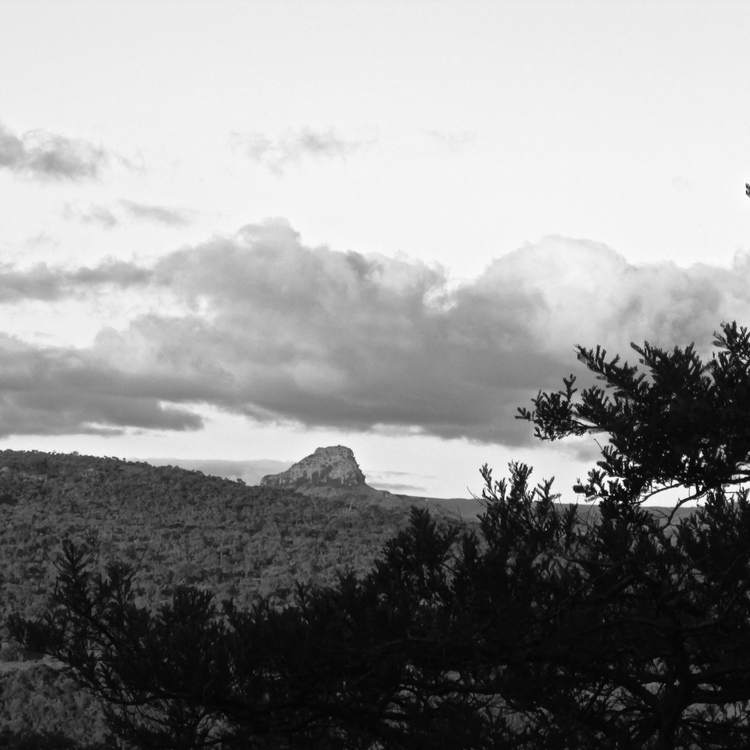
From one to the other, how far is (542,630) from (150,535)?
29168 mm

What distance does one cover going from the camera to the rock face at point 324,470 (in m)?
87.2

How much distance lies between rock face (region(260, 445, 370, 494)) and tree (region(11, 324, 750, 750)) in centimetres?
7741

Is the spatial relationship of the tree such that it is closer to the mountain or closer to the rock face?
the mountain

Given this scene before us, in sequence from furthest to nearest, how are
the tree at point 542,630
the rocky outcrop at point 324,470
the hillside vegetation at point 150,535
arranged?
the rocky outcrop at point 324,470 < the hillside vegetation at point 150,535 < the tree at point 542,630

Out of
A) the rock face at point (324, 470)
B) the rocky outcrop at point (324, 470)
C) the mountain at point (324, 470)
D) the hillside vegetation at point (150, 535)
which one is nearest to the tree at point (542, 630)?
the hillside vegetation at point (150, 535)

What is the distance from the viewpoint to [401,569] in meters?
8.88

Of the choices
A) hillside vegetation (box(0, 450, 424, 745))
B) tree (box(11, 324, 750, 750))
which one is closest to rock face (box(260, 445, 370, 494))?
hillside vegetation (box(0, 450, 424, 745))

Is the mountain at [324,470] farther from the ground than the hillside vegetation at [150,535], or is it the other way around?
the mountain at [324,470]

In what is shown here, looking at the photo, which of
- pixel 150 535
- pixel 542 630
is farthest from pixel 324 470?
pixel 542 630

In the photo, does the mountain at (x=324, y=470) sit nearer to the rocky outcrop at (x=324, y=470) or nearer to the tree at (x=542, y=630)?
the rocky outcrop at (x=324, y=470)

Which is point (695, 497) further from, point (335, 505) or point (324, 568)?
point (335, 505)

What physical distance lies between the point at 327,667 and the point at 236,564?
24621 millimetres

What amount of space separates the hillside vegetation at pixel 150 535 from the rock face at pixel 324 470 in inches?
1577

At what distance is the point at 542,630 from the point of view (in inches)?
287
